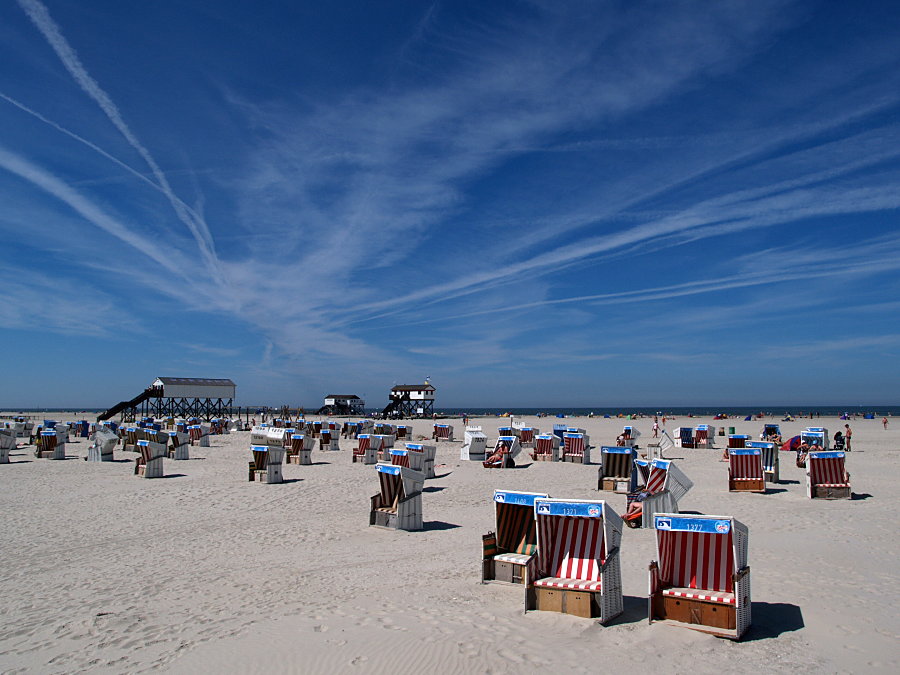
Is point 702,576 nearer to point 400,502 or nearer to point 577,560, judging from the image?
point 577,560

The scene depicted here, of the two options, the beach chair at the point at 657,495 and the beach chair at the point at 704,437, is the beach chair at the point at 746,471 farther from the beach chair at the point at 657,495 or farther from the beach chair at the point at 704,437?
the beach chair at the point at 704,437

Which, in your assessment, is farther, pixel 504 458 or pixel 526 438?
pixel 526 438

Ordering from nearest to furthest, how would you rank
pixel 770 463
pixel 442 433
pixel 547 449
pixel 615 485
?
pixel 615 485, pixel 770 463, pixel 547 449, pixel 442 433

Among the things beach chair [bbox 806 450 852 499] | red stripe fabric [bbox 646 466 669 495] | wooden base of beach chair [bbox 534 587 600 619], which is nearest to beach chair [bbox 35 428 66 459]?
red stripe fabric [bbox 646 466 669 495]

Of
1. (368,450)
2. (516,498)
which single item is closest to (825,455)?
(516,498)

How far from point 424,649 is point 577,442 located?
19124mm

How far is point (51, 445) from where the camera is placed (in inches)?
1005

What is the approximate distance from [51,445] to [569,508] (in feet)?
84.6

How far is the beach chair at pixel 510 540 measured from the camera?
25.2 feet

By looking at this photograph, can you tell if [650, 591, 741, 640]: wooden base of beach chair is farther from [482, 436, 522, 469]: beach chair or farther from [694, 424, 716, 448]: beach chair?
[694, 424, 716, 448]: beach chair

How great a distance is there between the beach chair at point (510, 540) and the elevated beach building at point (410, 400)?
70.2 metres

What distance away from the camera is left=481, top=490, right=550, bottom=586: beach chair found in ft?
25.2

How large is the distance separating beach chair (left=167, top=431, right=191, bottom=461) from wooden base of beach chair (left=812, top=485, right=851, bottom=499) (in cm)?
2127

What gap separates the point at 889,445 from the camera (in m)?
30.5
